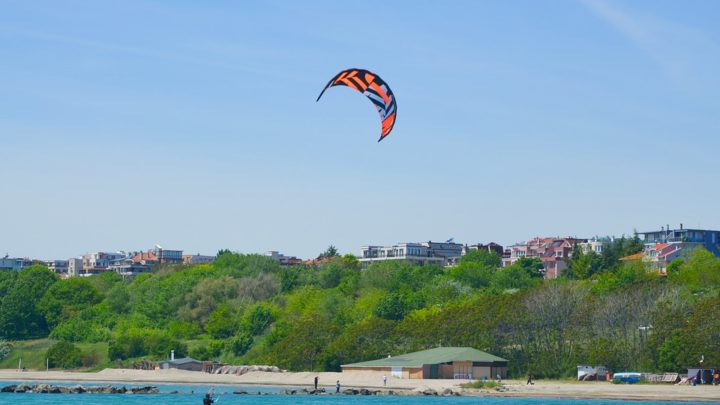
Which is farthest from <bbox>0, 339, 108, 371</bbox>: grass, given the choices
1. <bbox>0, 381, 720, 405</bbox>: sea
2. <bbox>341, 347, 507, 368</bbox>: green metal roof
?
<bbox>341, 347, 507, 368</bbox>: green metal roof

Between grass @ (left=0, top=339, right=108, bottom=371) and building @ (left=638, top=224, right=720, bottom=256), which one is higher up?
building @ (left=638, top=224, right=720, bottom=256)

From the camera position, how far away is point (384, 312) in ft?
272

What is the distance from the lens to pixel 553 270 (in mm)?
137875

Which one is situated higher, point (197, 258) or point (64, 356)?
point (197, 258)

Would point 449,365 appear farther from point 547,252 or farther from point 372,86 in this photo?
point 547,252

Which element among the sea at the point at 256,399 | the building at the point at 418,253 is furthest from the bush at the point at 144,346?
the building at the point at 418,253

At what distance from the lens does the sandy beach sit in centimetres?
5172

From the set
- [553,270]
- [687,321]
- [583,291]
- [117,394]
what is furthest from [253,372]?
[553,270]

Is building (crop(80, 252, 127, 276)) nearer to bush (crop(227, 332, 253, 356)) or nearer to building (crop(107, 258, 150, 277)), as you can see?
building (crop(107, 258, 150, 277))

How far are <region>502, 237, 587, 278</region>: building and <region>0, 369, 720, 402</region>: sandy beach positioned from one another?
6605 centimetres

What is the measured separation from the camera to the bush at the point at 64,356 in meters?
86.4

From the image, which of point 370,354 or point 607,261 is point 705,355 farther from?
point 607,261

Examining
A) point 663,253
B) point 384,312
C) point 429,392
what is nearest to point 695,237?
point 663,253

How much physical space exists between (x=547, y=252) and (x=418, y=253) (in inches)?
714
